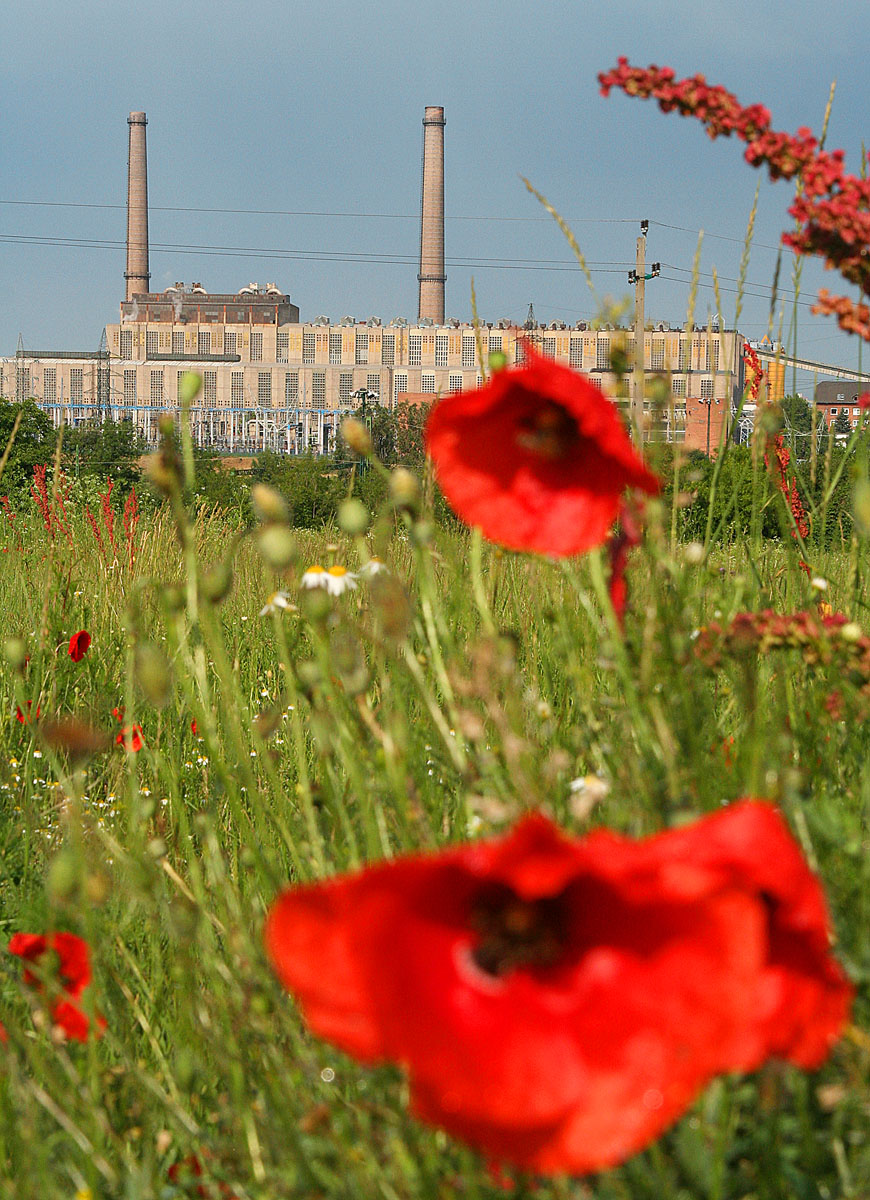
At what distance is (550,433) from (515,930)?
301mm

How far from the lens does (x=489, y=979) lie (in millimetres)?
348

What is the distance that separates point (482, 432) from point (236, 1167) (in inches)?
16.8

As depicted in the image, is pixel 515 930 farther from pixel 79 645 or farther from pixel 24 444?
pixel 24 444

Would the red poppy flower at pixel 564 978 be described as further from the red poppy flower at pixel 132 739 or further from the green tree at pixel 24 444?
the green tree at pixel 24 444

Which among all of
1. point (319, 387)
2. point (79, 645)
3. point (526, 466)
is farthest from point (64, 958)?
point (319, 387)

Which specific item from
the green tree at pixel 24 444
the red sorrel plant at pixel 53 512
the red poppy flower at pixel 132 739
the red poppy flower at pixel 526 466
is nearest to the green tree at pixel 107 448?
the green tree at pixel 24 444

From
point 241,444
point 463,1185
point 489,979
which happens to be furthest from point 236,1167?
point 241,444

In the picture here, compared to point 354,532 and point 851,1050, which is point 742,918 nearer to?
point 851,1050

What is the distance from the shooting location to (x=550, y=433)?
22.9 inches

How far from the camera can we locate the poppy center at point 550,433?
0.58 metres

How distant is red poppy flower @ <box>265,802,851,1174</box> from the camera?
0.32 metres

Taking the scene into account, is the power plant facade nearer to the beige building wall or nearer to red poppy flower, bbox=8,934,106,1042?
the beige building wall

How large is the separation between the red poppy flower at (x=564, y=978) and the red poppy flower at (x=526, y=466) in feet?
0.78

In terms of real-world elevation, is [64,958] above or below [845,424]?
below
